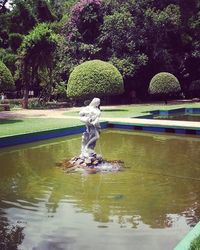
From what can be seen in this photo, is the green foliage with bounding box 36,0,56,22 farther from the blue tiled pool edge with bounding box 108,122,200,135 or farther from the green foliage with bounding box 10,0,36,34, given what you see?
the blue tiled pool edge with bounding box 108,122,200,135

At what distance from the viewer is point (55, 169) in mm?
9352

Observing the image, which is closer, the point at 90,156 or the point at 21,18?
the point at 90,156

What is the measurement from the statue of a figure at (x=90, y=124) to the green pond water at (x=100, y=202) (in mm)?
884

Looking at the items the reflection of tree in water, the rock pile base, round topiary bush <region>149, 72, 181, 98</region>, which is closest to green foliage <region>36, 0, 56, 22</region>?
round topiary bush <region>149, 72, 181, 98</region>

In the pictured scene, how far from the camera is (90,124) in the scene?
9.77 m

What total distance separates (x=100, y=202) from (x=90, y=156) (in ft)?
8.89

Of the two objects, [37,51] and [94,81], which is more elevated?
[37,51]

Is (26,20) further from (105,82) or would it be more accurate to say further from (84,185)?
(84,185)

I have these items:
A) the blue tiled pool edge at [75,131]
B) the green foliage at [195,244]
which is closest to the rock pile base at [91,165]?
the blue tiled pool edge at [75,131]

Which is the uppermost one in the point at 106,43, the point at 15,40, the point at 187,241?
the point at 15,40

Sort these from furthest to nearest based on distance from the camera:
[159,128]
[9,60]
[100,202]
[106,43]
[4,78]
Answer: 1. [9,60]
2. [106,43]
3. [4,78]
4. [159,128]
5. [100,202]

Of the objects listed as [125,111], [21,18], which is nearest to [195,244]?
[125,111]

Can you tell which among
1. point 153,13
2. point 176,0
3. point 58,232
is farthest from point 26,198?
point 176,0

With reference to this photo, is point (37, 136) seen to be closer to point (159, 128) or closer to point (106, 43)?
point (159, 128)
